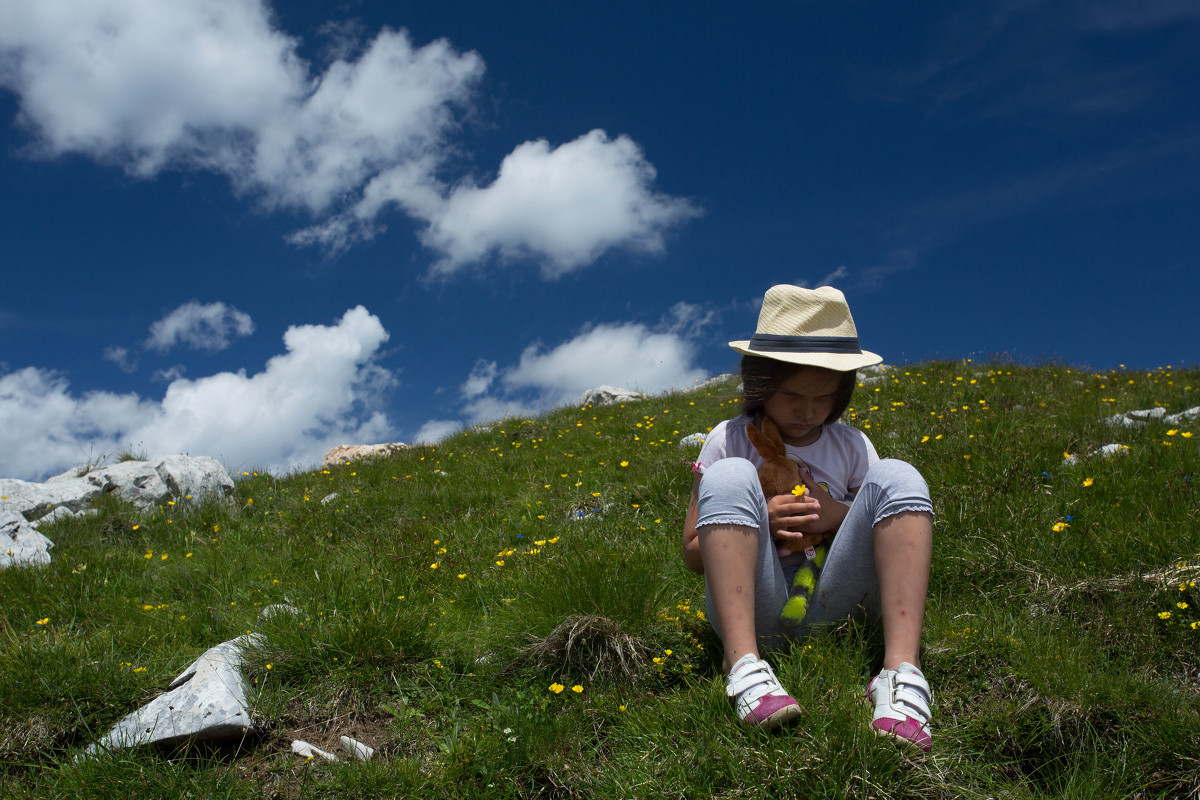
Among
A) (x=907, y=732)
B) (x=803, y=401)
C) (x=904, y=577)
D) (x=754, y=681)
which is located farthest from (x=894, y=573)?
(x=803, y=401)

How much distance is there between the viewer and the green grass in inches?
102

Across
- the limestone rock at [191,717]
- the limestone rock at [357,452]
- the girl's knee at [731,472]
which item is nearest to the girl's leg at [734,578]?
the girl's knee at [731,472]

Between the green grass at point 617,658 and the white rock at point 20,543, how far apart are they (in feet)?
2.00

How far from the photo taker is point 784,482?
10.2 feet

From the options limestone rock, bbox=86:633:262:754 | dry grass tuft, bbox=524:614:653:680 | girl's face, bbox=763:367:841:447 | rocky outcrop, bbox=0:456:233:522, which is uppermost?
rocky outcrop, bbox=0:456:233:522

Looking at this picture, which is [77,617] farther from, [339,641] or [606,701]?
[606,701]

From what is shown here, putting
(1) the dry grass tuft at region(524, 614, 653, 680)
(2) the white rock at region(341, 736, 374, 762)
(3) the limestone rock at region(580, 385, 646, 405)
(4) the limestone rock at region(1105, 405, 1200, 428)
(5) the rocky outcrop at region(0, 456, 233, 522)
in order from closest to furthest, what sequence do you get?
(2) the white rock at region(341, 736, 374, 762) < (1) the dry grass tuft at region(524, 614, 653, 680) < (4) the limestone rock at region(1105, 405, 1200, 428) < (5) the rocky outcrop at region(0, 456, 233, 522) < (3) the limestone rock at region(580, 385, 646, 405)

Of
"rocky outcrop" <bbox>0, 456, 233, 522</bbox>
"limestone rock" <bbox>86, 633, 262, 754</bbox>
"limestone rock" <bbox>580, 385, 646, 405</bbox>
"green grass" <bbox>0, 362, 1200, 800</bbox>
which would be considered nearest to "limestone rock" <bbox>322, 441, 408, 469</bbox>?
"rocky outcrop" <bbox>0, 456, 233, 522</bbox>

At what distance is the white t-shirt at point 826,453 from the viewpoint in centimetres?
319

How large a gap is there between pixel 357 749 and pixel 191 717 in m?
0.72

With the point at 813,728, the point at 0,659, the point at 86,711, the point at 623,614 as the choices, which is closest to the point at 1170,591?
the point at 813,728

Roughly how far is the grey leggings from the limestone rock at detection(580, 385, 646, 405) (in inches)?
416

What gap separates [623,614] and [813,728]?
1.03 metres

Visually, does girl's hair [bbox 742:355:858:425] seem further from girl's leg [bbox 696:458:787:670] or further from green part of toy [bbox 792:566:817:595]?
green part of toy [bbox 792:566:817:595]
